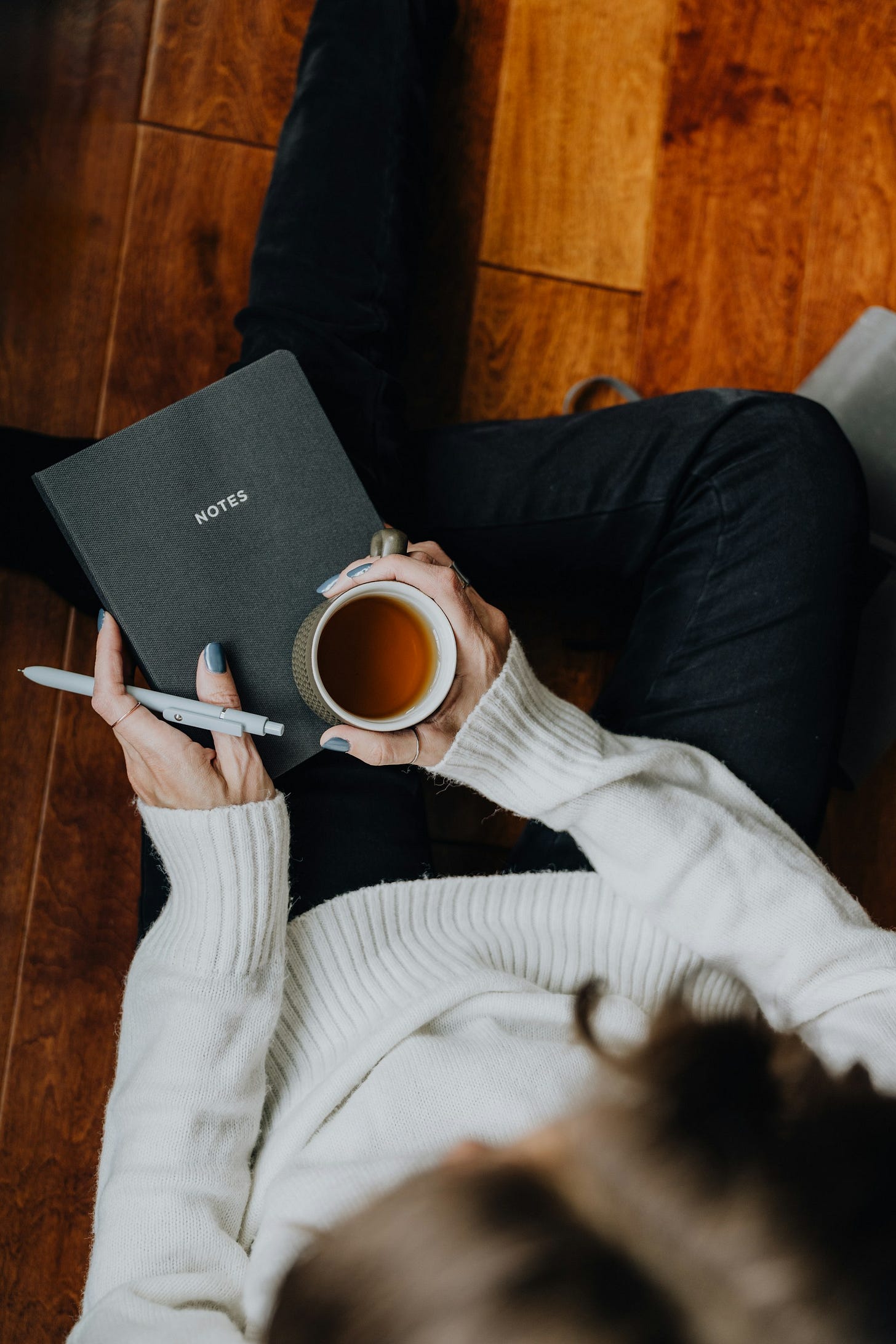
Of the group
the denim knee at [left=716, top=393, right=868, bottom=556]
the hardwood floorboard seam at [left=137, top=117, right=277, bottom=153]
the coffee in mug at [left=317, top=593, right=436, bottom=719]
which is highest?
the hardwood floorboard seam at [left=137, top=117, right=277, bottom=153]

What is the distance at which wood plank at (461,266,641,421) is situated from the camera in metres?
1.14

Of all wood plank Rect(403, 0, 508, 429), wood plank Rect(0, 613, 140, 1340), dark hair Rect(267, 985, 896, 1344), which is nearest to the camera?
dark hair Rect(267, 985, 896, 1344)

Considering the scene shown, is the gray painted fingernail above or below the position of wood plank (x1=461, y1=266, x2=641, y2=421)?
below

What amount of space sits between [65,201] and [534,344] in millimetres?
596

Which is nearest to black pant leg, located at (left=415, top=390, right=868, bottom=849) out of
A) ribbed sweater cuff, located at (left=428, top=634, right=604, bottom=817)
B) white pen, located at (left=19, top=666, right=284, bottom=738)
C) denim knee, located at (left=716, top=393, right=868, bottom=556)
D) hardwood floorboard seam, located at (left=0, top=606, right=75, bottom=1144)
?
denim knee, located at (left=716, top=393, right=868, bottom=556)

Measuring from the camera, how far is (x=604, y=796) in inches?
28.0

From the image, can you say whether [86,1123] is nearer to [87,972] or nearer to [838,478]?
[87,972]

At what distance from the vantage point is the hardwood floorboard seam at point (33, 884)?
3.10ft

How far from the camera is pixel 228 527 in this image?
676 mm

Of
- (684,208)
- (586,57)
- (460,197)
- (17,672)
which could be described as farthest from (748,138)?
(17,672)

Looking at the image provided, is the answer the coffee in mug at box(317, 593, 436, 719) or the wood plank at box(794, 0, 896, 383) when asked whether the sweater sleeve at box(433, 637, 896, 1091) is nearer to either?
the coffee in mug at box(317, 593, 436, 719)

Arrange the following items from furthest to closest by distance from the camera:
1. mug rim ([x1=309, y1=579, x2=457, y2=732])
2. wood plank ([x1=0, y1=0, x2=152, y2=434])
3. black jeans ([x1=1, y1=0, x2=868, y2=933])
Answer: wood plank ([x1=0, y1=0, x2=152, y2=434])
black jeans ([x1=1, y1=0, x2=868, y2=933])
mug rim ([x1=309, y1=579, x2=457, y2=732])

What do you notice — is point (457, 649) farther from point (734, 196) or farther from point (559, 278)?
point (734, 196)

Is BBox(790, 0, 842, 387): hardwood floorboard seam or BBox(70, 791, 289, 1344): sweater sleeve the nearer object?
BBox(70, 791, 289, 1344): sweater sleeve
